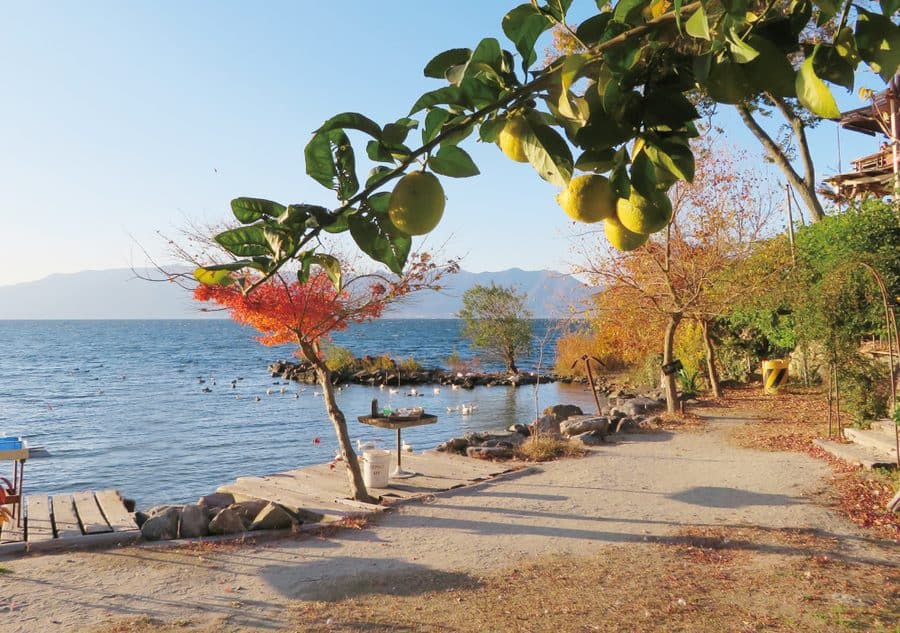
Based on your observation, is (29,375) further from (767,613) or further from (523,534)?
(767,613)

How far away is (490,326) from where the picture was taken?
3030 cm

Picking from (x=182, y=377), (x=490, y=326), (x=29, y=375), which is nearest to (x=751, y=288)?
(x=490, y=326)

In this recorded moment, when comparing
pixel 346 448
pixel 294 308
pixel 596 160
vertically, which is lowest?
pixel 346 448

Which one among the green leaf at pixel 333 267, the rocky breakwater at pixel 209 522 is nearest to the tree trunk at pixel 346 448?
the rocky breakwater at pixel 209 522

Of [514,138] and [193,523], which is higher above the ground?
[514,138]

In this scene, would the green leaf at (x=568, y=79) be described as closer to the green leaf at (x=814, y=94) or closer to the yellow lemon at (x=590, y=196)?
the yellow lemon at (x=590, y=196)

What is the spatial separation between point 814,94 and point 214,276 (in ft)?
1.73

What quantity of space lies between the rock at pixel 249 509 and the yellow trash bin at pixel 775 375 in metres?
11.2

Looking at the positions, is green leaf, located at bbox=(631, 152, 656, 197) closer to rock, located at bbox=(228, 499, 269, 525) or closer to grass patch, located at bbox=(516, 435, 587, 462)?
rock, located at bbox=(228, 499, 269, 525)

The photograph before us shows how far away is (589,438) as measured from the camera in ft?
34.1

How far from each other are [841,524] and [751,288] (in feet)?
22.3

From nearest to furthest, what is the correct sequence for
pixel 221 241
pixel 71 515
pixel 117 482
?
1. pixel 221 241
2. pixel 71 515
3. pixel 117 482

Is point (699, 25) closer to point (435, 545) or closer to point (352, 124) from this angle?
point (352, 124)

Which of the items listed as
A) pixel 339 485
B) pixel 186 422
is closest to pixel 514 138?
pixel 339 485
